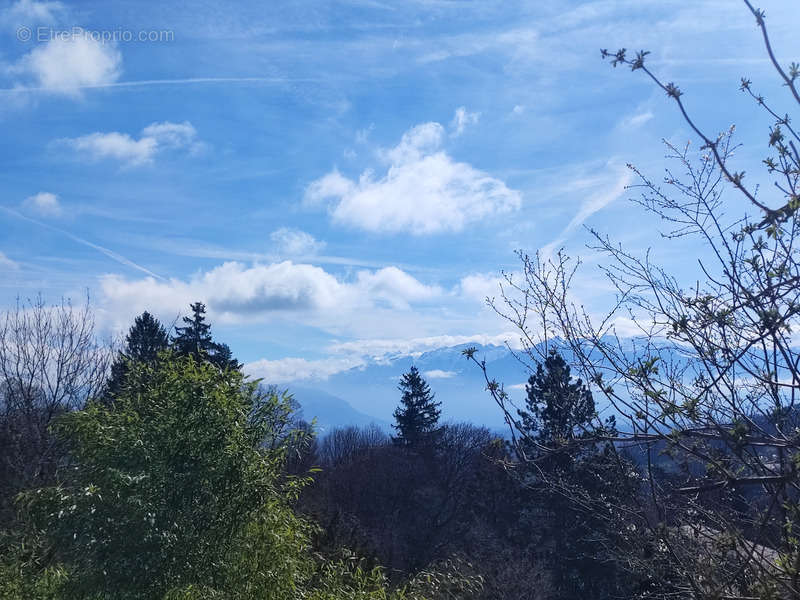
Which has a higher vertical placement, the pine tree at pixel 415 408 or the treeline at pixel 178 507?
the pine tree at pixel 415 408

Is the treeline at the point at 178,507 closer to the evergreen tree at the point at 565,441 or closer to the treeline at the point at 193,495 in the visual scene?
the treeline at the point at 193,495

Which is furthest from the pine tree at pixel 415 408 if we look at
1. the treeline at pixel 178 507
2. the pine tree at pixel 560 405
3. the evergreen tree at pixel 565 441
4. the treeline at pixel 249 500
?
the pine tree at pixel 560 405

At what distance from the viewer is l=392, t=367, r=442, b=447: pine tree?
3894 centimetres

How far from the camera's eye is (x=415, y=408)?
39.6m

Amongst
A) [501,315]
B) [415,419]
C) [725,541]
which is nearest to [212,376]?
[501,315]

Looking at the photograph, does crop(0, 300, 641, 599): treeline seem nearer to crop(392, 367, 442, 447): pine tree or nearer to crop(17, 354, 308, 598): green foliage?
crop(17, 354, 308, 598): green foliage

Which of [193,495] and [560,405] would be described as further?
[193,495]

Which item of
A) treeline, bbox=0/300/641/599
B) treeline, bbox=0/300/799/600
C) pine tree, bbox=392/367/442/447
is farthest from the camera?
pine tree, bbox=392/367/442/447

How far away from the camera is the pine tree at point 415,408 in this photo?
128 feet

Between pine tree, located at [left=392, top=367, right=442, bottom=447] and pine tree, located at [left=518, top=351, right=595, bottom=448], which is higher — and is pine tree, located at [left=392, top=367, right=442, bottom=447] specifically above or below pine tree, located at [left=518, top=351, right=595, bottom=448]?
above

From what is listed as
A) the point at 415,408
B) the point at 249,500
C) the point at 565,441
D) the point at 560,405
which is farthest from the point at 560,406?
the point at 415,408

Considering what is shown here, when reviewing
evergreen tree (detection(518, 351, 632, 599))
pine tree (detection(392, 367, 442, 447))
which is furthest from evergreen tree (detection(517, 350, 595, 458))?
pine tree (detection(392, 367, 442, 447))

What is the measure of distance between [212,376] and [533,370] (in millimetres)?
3432

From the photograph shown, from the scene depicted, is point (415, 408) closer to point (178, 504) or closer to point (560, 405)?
point (178, 504)
